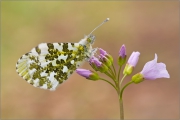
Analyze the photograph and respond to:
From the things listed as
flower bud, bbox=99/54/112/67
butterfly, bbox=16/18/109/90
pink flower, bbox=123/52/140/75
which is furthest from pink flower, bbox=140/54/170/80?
butterfly, bbox=16/18/109/90

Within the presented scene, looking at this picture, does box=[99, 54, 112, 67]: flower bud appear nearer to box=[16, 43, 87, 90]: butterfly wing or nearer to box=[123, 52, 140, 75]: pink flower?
box=[123, 52, 140, 75]: pink flower

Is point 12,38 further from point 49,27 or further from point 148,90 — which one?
point 148,90

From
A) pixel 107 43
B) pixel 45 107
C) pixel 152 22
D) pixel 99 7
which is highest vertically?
pixel 99 7

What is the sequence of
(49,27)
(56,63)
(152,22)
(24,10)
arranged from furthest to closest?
(24,10) < (49,27) < (152,22) < (56,63)

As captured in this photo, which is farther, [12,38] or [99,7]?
[99,7]

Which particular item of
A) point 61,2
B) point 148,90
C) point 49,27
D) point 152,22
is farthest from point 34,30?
point 148,90
